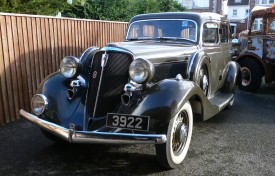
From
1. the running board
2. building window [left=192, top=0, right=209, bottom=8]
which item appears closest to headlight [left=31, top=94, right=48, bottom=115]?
the running board

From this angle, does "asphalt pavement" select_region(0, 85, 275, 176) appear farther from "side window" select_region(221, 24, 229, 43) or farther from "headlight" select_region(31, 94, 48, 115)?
"side window" select_region(221, 24, 229, 43)

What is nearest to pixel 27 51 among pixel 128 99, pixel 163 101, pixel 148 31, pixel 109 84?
pixel 148 31

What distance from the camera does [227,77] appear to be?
554 cm

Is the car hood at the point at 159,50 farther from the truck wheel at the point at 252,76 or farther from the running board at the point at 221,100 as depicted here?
the truck wheel at the point at 252,76

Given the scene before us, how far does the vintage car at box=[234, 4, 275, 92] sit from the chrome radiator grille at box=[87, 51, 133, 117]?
15.3 feet

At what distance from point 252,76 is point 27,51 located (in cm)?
552

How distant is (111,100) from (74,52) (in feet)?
11.0

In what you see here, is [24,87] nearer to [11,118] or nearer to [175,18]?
[11,118]

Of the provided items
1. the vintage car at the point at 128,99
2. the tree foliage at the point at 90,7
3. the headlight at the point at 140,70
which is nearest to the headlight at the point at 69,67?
the vintage car at the point at 128,99

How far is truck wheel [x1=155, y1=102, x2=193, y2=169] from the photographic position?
2.99 meters

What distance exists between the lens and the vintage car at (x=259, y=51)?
709cm

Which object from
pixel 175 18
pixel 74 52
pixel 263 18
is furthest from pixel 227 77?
pixel 74 52

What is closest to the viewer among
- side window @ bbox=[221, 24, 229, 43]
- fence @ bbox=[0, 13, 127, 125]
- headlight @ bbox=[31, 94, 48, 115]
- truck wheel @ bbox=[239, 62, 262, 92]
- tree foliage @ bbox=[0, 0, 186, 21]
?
headlight @ bbox=[31, 94, 48, 115]

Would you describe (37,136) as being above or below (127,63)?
below
